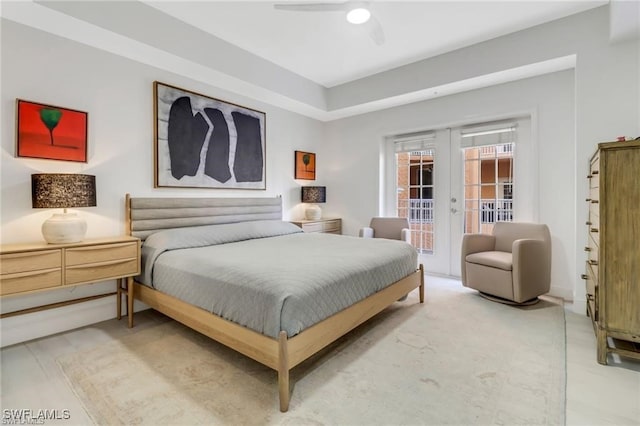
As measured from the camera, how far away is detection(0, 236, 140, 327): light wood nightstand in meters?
2.09

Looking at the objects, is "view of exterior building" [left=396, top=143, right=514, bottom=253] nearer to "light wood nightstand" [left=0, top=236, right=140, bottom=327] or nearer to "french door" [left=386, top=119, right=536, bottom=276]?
"french door" [left=386, top=119, right=536, bottom=276]

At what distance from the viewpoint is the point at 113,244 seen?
8.36ft

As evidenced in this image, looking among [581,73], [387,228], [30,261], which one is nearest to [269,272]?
[30,261]

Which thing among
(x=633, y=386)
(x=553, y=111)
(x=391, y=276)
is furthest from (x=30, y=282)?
(x=553, y=111)

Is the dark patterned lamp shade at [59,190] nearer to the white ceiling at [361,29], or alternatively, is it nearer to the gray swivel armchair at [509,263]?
the white ceiling at [361,29]

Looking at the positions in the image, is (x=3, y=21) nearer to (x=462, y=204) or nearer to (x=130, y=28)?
(x=130, y=28)

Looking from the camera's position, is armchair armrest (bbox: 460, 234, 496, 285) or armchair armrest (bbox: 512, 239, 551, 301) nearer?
armchair armrest (bbox: 512, 239, 551, 301)

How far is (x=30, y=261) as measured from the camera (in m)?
2.15

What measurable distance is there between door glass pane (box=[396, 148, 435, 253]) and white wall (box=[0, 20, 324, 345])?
9.87 ft

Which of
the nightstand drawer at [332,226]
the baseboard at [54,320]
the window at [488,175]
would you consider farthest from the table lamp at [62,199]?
the window at [488,175]

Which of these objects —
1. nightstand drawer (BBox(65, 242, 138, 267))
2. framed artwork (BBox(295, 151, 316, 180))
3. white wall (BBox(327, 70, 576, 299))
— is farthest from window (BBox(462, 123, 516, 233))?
nightstand drawer (BBox(65, 242, 138, 267))

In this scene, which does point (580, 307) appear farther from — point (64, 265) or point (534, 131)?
point (64, 265)

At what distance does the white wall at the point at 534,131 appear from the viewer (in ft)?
11.1

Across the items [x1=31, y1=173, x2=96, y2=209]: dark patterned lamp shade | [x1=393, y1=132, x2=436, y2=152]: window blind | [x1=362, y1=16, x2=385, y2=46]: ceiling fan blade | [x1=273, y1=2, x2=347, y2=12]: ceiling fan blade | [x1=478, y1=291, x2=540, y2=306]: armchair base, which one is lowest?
[x1=478, y1=291, x2=540, y2=306]: armchair base
